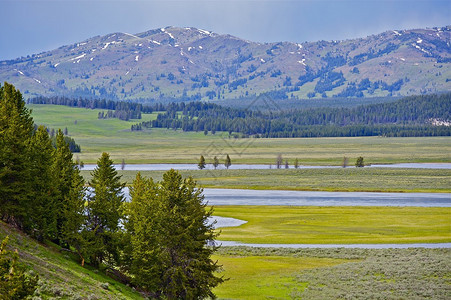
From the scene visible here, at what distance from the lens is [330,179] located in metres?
126

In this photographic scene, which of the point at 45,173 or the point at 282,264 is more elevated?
the point at 45,173

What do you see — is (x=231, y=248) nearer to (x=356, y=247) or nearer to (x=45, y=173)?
(x=356, y=247)

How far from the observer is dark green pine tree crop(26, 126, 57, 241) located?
1602 inches

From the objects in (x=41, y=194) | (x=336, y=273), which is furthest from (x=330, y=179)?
(x=41, y=194)

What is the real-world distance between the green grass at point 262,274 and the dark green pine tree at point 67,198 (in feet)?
36.6

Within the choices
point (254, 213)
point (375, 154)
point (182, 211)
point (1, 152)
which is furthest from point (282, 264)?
point (375, 154)

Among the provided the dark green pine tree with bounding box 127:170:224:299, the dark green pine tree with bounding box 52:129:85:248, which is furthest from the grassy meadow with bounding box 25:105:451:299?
the dark green pine tree with bounding box 127:170:224:299

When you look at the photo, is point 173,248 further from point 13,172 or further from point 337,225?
point 337,225

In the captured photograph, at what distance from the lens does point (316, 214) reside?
81.2m

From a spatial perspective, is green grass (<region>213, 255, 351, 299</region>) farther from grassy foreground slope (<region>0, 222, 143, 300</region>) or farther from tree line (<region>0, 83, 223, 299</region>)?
grassy foreground slope (<region>0, 222, 143, 300</region>)

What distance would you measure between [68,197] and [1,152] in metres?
5.79

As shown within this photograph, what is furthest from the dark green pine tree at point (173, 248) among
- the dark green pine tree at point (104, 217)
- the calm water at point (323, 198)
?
the calm water at point (323, 198)

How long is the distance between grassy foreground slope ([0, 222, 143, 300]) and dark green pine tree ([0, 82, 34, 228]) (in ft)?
5.54

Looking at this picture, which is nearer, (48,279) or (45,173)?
(48,279)
